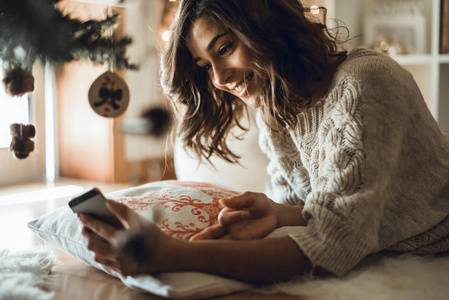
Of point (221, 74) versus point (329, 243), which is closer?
point (329, 243)

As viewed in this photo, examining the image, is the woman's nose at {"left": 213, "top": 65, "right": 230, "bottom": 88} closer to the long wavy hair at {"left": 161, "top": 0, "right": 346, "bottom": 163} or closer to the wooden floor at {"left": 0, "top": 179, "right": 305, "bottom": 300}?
the long wavy hair at {"left": 161, "top": 0, "right": 346, "bottom": 163}

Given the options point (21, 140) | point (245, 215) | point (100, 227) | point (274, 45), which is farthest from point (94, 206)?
point (274, 45)

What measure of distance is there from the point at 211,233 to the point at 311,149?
0.37m

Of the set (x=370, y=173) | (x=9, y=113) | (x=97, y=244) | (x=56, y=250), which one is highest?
(x=9, y=113)

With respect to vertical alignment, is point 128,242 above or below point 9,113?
below

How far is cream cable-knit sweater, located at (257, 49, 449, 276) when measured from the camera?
839 millimetres

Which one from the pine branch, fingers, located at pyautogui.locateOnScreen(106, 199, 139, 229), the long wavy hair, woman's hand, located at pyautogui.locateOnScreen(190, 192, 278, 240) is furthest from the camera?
the long wavy hair

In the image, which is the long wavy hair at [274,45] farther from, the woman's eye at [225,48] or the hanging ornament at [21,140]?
the hanging ornament at [21,140]

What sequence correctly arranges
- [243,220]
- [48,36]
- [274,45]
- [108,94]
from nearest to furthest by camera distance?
[48,36] < [108,94] < [243,220] < [274,45]

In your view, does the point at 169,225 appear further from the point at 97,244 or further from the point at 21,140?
the point at 21,140

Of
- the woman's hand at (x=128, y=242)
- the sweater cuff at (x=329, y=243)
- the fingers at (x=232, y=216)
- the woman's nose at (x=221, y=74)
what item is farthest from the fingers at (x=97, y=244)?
the woman's nose at (x=221, y=74)

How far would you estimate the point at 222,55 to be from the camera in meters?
1.06

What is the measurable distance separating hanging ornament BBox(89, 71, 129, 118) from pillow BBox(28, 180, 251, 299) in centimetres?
24

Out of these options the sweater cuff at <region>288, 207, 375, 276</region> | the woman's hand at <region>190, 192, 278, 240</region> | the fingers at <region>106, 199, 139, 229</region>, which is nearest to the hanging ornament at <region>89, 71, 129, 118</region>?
the fingers at <region>106, 199, 139, 229</region>
